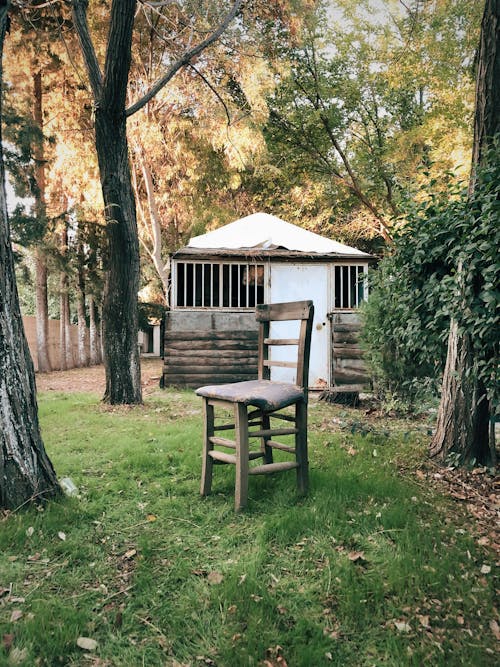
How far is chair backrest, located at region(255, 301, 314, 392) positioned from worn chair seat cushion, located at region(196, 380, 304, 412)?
0.15 metres

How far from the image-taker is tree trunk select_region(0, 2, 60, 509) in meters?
3.29

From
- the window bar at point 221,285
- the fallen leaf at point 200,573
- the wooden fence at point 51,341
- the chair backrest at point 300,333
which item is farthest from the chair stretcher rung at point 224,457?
the wooden fence at point 51,341

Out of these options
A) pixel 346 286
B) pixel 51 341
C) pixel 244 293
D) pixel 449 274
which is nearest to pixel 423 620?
pixel 449 274

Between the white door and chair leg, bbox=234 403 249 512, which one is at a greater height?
the white door

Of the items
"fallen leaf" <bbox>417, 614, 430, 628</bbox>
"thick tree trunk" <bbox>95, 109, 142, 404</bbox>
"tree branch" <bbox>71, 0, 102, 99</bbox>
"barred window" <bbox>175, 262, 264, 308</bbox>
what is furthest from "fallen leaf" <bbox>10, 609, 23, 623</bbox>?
"barred window" <bbox>175, 262, 264, 308</bbox>

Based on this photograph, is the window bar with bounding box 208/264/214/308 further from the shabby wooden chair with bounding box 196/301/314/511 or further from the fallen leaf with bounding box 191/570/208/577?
the fallen leaf with bounding box 191/570/208/577

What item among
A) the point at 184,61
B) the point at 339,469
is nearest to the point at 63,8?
the point at 184,61

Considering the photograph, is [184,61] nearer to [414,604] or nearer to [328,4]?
[414,604]

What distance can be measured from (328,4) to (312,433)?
631 inches

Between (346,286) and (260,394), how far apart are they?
867 centimetres

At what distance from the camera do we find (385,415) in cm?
794

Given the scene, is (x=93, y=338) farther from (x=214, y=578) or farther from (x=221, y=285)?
(x=214, y=578)

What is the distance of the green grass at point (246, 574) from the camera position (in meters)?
2.22

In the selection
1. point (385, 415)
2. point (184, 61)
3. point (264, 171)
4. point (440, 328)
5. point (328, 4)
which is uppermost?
point (328, 4)
